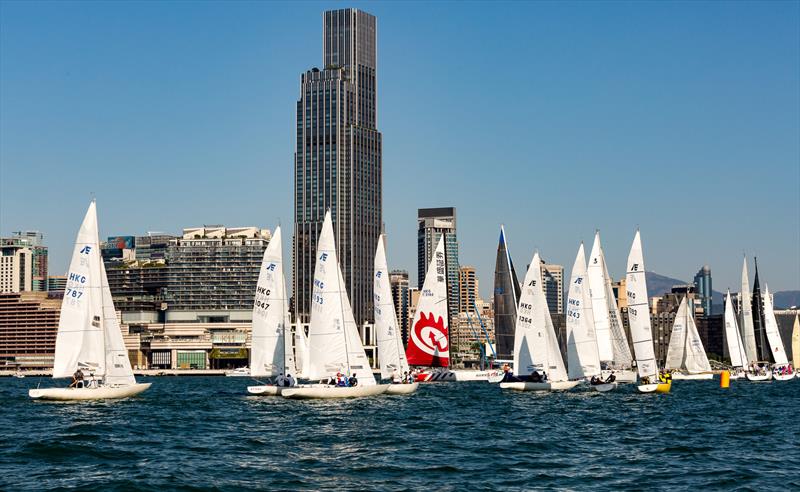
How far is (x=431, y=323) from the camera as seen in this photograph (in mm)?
103938

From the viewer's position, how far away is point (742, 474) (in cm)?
3762

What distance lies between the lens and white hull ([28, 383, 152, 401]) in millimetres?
68438

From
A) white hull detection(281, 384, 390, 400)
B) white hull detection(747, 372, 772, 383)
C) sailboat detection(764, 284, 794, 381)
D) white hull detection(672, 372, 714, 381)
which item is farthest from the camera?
sailboat detection(764, 284, 794, 381)

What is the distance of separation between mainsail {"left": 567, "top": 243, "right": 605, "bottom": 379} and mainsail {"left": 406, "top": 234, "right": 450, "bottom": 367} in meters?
21.7

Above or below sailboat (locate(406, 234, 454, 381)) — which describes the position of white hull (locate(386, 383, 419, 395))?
below

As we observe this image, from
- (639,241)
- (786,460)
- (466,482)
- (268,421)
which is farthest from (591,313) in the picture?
(466,482)

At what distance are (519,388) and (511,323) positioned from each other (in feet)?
109

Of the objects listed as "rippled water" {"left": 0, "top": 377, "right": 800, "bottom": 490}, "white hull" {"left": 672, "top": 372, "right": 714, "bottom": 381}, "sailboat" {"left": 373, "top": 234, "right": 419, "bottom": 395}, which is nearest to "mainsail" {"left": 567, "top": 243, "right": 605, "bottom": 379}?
"rippled water" {"left": 0, "top": 377, "right": 800, "bottom": 490}

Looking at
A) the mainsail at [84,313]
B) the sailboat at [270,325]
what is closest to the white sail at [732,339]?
the sailboat at [270,325]

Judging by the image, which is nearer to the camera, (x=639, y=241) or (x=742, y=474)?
(x=742, y=474)

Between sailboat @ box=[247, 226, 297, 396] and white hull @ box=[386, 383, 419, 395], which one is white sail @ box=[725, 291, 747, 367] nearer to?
white hull @ box=[386, 383, 419, 395]

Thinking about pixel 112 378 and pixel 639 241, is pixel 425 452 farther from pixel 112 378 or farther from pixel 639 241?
pixel 639 241

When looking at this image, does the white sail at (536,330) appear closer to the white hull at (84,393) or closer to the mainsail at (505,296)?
the white hull at (84,393)

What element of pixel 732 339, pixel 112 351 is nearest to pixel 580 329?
pixel 112 351
